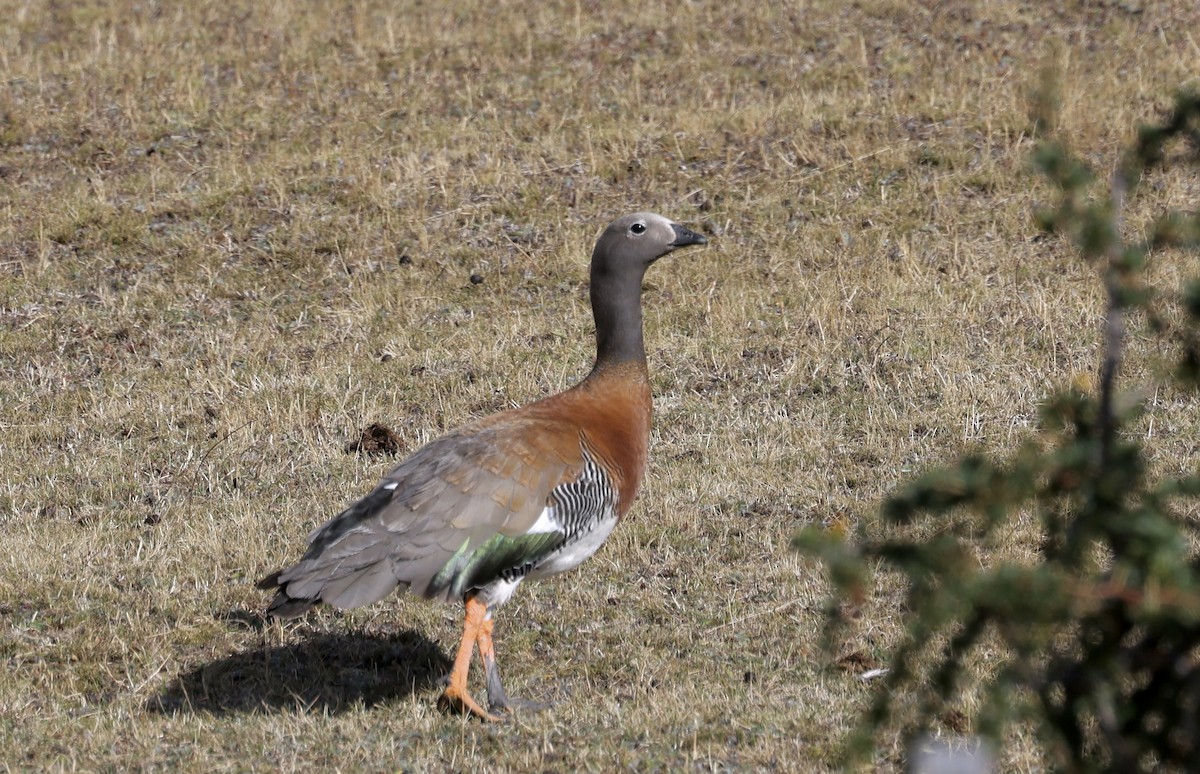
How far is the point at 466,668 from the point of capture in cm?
679

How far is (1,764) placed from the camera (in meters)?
6.17

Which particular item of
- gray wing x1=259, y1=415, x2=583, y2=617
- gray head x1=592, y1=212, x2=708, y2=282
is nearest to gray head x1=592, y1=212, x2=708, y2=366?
gray head x1=592, y1=212, x2=708, y2=282

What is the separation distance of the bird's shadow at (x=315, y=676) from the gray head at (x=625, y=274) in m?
1.87

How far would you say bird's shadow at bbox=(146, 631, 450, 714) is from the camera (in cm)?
701

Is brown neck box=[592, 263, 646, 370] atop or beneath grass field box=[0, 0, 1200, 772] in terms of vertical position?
atop

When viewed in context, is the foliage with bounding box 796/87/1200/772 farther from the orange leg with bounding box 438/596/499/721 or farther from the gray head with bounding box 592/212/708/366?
the gray head with bounding box 592/212/708/366

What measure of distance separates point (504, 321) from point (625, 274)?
5.22 meters

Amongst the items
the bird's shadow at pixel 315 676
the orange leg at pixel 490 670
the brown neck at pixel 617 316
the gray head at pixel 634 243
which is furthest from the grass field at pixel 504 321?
the gray head at pixel 634 243

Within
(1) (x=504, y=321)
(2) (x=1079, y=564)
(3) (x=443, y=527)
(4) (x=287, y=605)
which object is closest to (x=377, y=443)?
(1) (x=504, y=321)

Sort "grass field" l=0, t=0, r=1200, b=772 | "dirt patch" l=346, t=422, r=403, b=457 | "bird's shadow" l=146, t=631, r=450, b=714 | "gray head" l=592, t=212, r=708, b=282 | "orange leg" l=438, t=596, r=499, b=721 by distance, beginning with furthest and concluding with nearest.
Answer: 1. "dirt patch" l=346, t=422, r=403, b=457
2. "gray head" l=592, t=212, r=708, b=282
3. "grass field" l=0, t=0, r=1200, b=772
4. "bird's shadow" l=146, t=631, r=450, b=714
5. "orange leg" l=438, t=596, r=499, b=721

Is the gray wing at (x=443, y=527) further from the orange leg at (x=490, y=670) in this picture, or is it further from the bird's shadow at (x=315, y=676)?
the bird's shadow at (x=315, y=676)

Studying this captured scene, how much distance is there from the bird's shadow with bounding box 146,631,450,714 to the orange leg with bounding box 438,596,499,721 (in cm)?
32

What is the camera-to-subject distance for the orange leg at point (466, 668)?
6.77 meters

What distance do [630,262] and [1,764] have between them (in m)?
4.06
